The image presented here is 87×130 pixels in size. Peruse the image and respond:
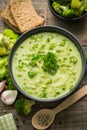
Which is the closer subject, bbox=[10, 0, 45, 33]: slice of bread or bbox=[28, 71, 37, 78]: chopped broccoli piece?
bbox=[28, 71, 37, 78]: chopped broccoli piece

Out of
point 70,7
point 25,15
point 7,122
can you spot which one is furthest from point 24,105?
point 70,7

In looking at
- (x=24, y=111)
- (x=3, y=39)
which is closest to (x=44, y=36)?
(x=3, y=39)

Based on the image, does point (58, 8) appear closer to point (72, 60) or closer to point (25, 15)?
point (25, 15)

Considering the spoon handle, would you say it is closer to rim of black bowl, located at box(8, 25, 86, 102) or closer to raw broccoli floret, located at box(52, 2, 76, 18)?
rim of black bowl, located at box(8, 25, 86, 102)

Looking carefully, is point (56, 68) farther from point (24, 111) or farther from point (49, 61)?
point (24, 111)

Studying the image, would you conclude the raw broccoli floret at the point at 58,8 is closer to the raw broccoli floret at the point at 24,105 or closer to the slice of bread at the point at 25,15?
the slice of bread at the point at 25,15

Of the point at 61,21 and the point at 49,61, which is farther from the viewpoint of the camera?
the point at 61,21

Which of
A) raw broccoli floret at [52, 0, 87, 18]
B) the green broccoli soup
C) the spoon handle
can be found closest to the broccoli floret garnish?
the green broccoli soup
